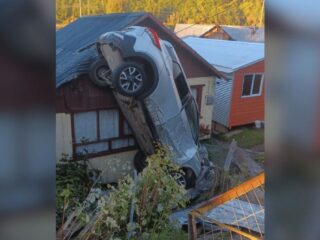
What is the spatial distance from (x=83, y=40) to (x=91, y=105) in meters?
0.61

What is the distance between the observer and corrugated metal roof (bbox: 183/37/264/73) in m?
4.28

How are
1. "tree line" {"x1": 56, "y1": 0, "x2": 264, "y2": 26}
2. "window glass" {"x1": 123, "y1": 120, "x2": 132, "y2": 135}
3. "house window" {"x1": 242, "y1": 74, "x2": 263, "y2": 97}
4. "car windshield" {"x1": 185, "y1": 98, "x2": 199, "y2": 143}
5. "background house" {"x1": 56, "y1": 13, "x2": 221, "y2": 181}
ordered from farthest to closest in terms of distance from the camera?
"house window" {"x1": 242, "y1": 74, "x2": 263, "y2": 97}, "car windshield" {"x1": 185, "y1": 98, "x2": 199, "y2": 143}, "window glass" {"x1": 123, "y1": 120, "x2": 132, "y2": 135}, "background house" {"x1": 56, "y1": 13, "x2": 221, "y2": 181}, "tree line" {"x1": 56, "y1": 0, "x2": 264, "y2": 26}

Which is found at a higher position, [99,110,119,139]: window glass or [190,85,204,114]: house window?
[190,85,204,114]: house window

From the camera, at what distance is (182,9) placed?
331 centimetres

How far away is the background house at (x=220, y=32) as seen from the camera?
4.17 m

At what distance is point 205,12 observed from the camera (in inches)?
146

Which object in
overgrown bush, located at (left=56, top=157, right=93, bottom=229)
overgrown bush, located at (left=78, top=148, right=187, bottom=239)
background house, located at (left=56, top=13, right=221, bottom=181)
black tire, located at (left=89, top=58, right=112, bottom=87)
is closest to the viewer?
overgrown bush, located at (left=78, top=148, right=187, bottom=239)

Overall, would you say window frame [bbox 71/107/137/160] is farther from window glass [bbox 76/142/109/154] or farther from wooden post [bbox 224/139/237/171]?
wooden post [bbox 224/139/237/171]

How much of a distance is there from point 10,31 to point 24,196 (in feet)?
0.64

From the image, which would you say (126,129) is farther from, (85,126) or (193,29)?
(193,29)

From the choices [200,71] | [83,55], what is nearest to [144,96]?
[83,55]

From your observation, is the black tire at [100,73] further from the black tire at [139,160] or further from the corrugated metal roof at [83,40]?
the black tire at [139,160]

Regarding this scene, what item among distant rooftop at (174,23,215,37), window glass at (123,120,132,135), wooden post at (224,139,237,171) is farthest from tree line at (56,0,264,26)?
wooden post at (224,139,237,171)

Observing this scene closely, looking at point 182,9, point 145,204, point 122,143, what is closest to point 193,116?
point 122,143
